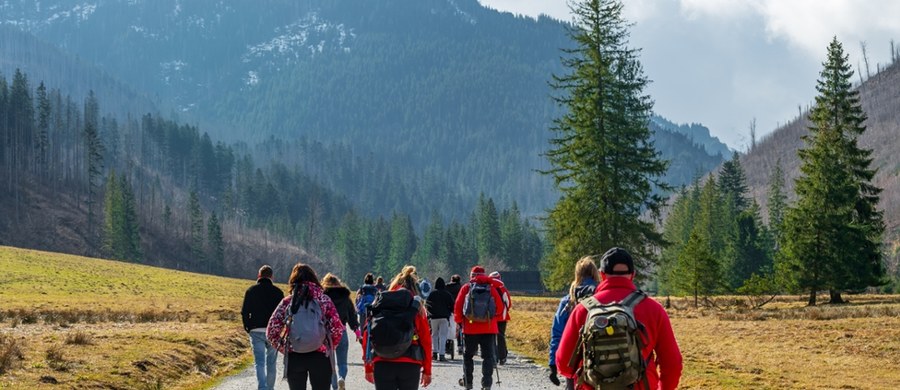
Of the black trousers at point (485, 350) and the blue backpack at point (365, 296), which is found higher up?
the blue backpack at point (365, 296)

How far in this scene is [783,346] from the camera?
28594 millimetres

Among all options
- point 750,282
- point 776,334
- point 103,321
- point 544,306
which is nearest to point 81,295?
point 103,321

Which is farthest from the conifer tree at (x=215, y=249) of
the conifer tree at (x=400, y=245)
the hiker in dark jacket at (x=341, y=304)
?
the hiker in dark jacket at (x=341, y=304)

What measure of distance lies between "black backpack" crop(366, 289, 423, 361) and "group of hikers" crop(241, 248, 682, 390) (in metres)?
0.01

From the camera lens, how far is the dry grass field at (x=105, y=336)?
757 inches

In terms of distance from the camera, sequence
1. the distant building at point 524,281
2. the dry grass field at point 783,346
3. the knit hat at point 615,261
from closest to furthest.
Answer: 1. the knit hat at point 615,261
2. the dry grass field at point 783,346
3. the distant building at point 524,281

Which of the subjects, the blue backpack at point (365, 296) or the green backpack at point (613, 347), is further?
the blue backpack at point (365, 296)

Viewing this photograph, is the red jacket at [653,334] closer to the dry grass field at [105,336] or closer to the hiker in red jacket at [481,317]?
the hiker in red jacket at [481,317]

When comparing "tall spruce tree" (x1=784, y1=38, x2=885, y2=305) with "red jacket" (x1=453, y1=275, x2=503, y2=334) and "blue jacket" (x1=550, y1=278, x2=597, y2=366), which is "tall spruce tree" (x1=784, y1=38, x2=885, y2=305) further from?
"blue jacket" (x1=550, y1=278, x2=597, y2=366)


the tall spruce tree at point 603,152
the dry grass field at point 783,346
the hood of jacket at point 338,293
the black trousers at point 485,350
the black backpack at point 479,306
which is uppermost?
the tall spruce tree at point 603,152

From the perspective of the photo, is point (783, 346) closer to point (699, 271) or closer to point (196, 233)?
point (699, 271)

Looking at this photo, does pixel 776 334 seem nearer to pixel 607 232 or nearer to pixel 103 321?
pixel 607 232

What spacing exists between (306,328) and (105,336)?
17.0 metres

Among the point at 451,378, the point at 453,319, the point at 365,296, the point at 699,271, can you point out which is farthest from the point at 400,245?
the point at 451,378
